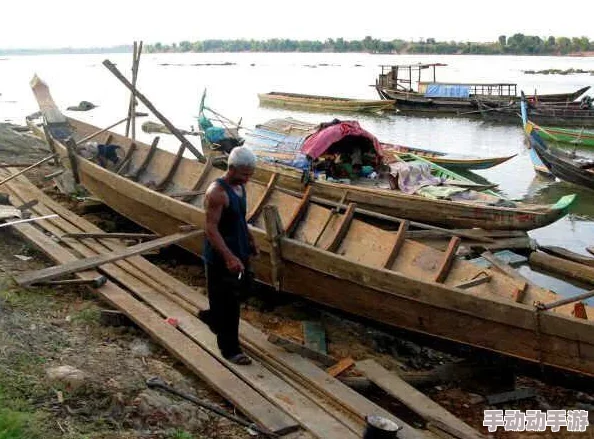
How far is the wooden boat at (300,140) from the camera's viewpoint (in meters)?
13.1

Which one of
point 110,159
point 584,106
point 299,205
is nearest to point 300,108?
point 584,106

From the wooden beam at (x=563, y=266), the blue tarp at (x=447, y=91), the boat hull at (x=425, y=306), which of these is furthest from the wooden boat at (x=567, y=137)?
the boat hull at (x=425, y=306)

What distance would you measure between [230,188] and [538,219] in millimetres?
6936

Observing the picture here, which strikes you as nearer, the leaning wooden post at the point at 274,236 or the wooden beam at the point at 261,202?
the leaning wooden post at the point at 274,236

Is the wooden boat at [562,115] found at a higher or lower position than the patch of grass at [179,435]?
lower

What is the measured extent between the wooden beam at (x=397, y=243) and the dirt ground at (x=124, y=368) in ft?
1.97

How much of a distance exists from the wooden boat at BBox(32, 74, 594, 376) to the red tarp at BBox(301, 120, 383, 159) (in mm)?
3407

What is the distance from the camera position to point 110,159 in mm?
9984

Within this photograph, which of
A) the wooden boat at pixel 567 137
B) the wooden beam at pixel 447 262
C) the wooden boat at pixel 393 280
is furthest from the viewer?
the wooden boat at pixel 567 137

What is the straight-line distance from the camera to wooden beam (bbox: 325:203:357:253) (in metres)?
6.04

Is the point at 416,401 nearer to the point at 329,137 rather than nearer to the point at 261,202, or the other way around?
the point at 261,202

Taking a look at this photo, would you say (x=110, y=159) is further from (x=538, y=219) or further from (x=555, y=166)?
(x=555, y=166)

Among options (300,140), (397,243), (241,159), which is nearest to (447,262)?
(397,243)

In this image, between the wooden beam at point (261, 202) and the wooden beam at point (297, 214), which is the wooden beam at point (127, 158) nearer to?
the wooden beam at point (261, 202)
